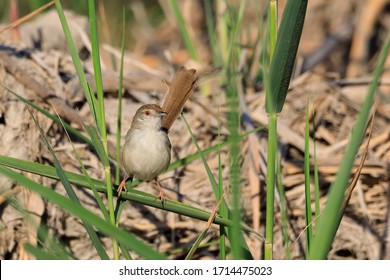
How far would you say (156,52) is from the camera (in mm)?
6035

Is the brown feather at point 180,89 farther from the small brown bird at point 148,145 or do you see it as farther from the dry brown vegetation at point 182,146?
the dry brown vegetation at point 182,146

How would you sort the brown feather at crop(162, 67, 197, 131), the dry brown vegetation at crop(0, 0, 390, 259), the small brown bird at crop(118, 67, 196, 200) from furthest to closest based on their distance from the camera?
1. the dry brown vegetation at crop(0, 0, 390, 259)
2. the small brown bird at crop(118, 67, 196, 200)
3. the brown feather at crop(162, 67, 197, 131)

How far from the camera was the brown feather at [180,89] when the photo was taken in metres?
2.88

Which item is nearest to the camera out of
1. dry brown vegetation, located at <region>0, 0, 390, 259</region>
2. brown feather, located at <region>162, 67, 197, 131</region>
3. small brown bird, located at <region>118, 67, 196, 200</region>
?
brown feather, located at <region>162, 67, 197, 131</region>

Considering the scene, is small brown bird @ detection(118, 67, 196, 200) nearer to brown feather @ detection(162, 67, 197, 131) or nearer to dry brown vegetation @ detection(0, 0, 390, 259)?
brown feather @ detection(162, 67, 197, 131)

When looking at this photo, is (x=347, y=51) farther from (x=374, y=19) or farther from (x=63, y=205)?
(x=63, y=205)

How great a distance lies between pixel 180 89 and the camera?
A: 2.94 m

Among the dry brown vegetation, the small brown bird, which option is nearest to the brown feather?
the small brown bird

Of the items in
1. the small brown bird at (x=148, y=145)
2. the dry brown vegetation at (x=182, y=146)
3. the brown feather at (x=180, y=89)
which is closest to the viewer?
the brown feather at (x=180, y=89)

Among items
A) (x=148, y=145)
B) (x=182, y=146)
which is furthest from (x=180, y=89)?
(x=182, y=146)

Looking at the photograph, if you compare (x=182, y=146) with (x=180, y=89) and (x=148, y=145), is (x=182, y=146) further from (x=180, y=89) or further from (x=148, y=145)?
(x=180, y=89)

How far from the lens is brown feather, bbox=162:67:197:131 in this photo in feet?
9.44

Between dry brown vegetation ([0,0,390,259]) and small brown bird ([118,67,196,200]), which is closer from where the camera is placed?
small brown bird ([118,67,196,200])

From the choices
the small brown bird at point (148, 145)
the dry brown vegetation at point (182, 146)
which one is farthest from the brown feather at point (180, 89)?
the dry brown vegetation at point (182, 146)
